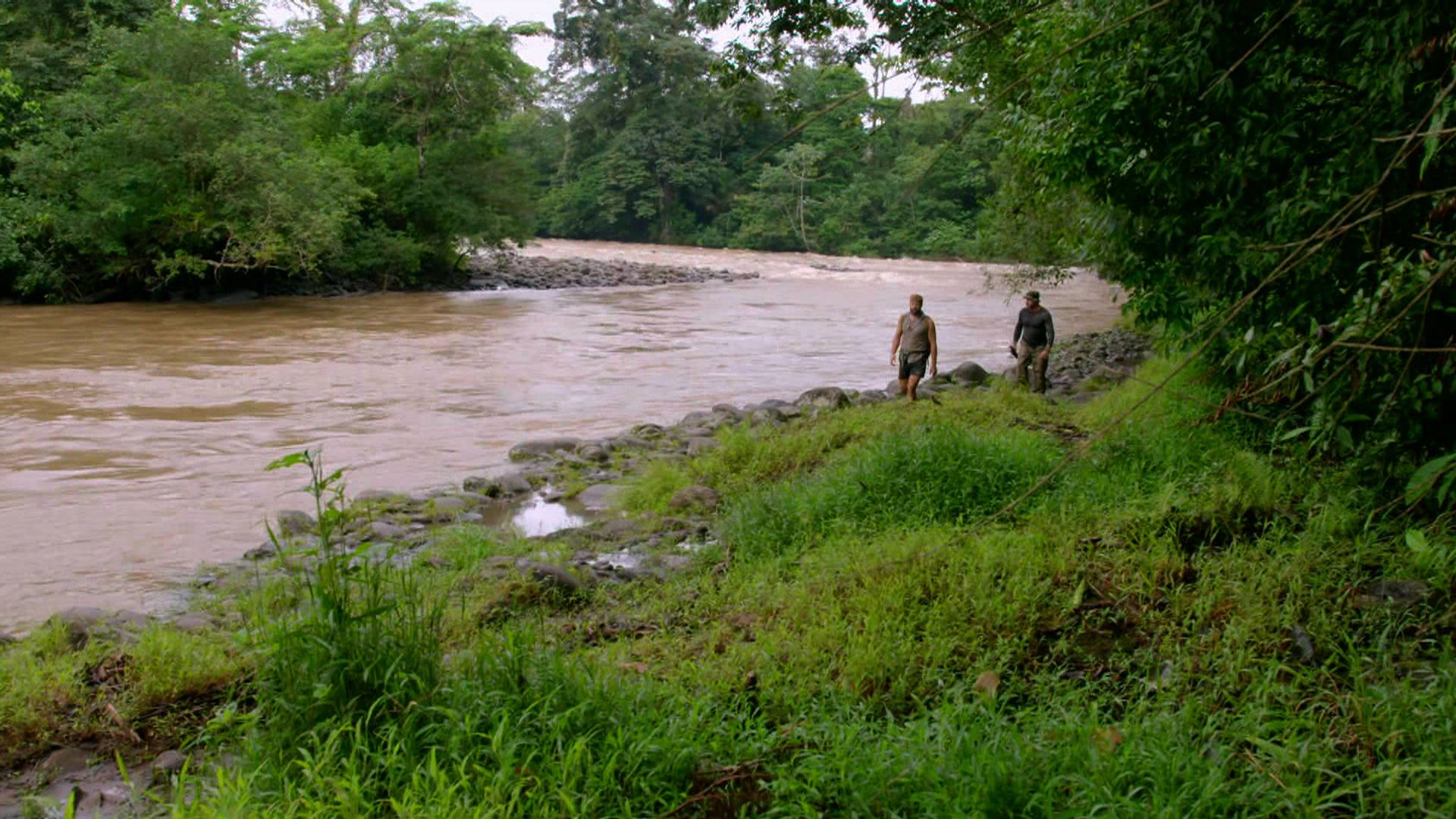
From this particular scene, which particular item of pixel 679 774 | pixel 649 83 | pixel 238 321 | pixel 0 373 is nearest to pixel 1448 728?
pixel 679 774

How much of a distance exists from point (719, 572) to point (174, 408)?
11.2 meters

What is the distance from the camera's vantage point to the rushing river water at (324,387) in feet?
29.9

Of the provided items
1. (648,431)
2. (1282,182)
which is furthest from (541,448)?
(1282,182)

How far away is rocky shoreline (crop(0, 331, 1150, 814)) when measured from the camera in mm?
4074

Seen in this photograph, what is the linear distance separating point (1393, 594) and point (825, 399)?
9.32m

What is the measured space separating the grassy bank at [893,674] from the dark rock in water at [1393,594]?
0.01 metres

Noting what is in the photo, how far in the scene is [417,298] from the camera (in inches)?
1286

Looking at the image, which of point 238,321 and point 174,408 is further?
point 238,321

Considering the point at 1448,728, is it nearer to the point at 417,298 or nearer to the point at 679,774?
the point at 679,774

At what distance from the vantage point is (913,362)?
12.1 m

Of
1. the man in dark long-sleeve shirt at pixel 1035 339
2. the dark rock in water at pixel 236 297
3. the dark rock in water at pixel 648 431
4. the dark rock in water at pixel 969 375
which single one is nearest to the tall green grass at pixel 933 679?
the dark rock in water at pixel 648 431

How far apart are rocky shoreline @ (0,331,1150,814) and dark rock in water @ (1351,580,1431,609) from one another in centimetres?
355

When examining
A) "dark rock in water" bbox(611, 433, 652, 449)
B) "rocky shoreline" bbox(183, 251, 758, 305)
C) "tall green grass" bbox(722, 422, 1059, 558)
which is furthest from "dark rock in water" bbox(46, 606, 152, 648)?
"rocky shoreline" bbox(183, 251, 758, 305)

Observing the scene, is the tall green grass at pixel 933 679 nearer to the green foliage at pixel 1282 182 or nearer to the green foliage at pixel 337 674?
the green foliage at pixel 337 674
